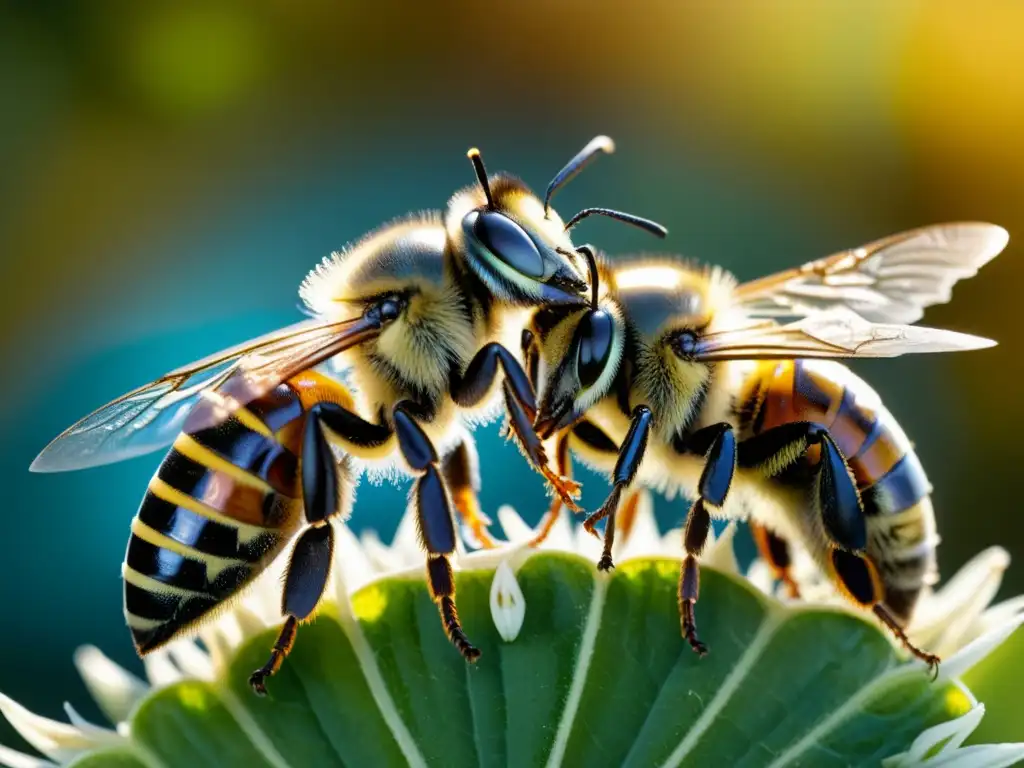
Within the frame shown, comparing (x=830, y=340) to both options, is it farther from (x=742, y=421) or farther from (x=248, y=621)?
(x=248, y=621)

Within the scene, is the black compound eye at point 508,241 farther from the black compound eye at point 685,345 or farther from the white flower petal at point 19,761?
the white flower petal at point 19,761

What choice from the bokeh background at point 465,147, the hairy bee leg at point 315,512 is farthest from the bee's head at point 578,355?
the bokeh background at point 465,147

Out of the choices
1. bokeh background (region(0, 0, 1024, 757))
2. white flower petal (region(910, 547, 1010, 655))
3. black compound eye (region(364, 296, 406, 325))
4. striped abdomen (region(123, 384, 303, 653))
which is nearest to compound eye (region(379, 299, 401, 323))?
black compound eye (region(364, 296, 406, 325))

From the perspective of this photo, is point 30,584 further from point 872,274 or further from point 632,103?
point 632,103

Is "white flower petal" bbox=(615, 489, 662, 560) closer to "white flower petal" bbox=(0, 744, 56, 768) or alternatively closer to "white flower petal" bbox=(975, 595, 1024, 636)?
"white flower petal" bbox=(975, 595, 1024, 636)

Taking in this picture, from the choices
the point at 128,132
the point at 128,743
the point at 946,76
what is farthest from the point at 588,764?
the point at 128,132

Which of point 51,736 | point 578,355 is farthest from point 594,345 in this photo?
point 51,736
